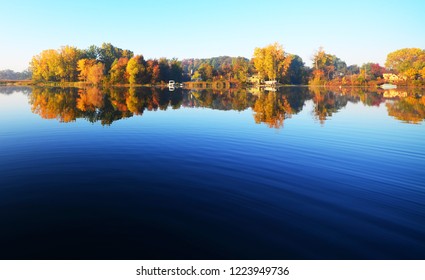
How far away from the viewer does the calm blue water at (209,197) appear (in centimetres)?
702

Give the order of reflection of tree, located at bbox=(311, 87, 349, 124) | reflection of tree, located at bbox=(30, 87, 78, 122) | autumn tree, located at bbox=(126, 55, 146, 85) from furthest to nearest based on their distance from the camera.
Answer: autumn tree, located at bbox=(126, 55, 146, 85) → reflection of tree, located at bbox=(311, 87, 349, 124) → reflection of tree, located at bbox=(30, 87, 78, 122)

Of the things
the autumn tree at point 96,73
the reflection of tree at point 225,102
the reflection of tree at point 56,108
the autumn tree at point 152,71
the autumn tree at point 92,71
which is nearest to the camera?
the reflection of tree at point 56,108

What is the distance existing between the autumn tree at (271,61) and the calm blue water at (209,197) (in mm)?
141397

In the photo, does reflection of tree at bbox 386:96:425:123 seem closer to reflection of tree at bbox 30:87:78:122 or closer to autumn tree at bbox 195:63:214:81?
reflection of tree at bbox 30:87:78:122

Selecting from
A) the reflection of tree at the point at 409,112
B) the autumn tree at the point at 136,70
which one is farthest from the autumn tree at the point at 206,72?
the reflection of tree at the point at 409,112

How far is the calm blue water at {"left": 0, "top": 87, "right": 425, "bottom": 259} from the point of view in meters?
7.02

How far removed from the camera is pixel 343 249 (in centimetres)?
707

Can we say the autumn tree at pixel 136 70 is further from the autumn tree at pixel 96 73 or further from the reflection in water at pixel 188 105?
the reflection in water at pixel 188 105

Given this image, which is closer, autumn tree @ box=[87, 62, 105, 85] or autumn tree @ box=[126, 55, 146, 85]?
autumn tree @ box=[87, 62, 105, 85]

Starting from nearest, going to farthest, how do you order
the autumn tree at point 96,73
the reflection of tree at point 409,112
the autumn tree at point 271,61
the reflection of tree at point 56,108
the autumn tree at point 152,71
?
the reflection of tree at point 56,108
the reflection of tree at point 409,112
the autumn tree at point 96,73
the autumn tree at point 152,71
the autumn tree at point 271,61

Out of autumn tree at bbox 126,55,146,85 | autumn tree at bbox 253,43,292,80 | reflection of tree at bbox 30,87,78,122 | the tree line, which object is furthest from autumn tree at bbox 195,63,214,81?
reflection of tree at bbox 30,87,78,122

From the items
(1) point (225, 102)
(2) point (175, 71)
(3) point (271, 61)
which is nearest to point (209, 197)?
(1) point (225, 102)

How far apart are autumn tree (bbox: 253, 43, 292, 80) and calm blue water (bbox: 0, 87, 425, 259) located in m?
141
